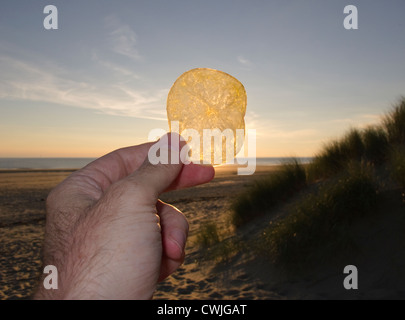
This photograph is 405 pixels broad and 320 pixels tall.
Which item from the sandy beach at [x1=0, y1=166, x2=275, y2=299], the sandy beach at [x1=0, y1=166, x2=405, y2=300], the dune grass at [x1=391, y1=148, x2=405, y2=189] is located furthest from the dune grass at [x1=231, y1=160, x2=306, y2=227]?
the dune grass at [x1=391, y1=148, x2=405, y2=189]

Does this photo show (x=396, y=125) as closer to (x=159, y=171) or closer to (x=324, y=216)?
(x=324, y=216)

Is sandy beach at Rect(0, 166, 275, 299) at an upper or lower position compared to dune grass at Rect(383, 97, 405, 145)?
lower

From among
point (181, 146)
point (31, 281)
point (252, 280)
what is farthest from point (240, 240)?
point (181, 146)

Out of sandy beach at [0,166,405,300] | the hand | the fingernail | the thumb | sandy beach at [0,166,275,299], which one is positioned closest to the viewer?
the hand

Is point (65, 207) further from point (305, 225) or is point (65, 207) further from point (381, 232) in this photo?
point (381, 232)

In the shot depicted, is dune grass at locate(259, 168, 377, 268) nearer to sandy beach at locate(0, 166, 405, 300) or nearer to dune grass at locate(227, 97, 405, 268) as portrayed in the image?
dune grass at locate(227, 97, 405, 268)

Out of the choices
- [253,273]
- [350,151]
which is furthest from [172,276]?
[350,151]

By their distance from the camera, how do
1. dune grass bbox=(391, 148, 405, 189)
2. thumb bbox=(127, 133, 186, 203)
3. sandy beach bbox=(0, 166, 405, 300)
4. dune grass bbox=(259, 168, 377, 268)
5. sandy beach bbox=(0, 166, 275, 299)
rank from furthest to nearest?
dune grass bbox=(391, 148, 405, 189) < sandy beach bbox=(0, 166, 275, 299) < dune grass bbox=(259, 168, 377, 268) < sandy beach bbox=(0, 166, 405, 300) < thumb bbox=(127, 133, 186, 203)
